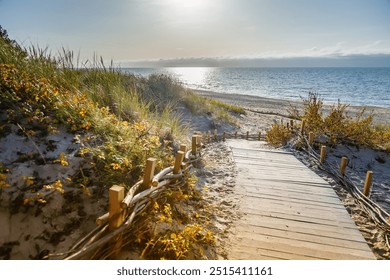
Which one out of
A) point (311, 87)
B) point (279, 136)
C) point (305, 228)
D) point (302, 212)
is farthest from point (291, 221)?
point (311, 87)

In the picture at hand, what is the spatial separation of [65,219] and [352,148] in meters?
6.42

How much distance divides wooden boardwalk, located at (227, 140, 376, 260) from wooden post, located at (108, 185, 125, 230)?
1154 mm

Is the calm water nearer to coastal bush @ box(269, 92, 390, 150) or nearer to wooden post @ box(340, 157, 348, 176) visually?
coastal bush @ box(269, 92, 390, 150)

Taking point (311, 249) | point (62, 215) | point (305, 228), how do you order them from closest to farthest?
point (62, 215) < point (311, 249) < point (305, 228)

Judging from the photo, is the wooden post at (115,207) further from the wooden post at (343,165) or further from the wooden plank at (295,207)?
the wooden post at (343,165)

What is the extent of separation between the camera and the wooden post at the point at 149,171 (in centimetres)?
227

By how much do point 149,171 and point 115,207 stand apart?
0.56 meters

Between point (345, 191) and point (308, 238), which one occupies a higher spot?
point (308, 238)

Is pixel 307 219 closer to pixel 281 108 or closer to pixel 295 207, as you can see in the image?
pixel 295 207

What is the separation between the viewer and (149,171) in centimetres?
232

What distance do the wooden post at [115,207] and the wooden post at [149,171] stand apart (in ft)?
1.53

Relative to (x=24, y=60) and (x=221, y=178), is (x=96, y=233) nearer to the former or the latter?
(x=221, y=178)

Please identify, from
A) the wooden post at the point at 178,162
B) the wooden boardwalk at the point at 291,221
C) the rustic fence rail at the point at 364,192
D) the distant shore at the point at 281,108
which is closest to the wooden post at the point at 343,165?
the rustic fence rail at the point at 364,192
